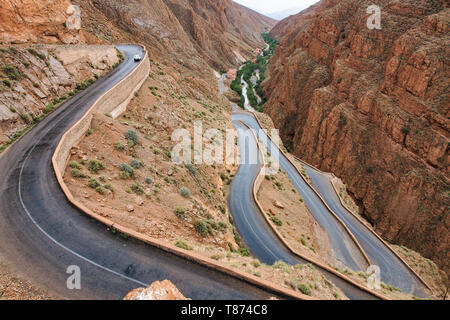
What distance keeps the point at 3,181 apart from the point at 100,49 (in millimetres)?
18847

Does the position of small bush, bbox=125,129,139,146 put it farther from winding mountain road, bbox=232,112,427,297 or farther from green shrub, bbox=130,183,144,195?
winding mountain road, bbox=232,112,427,297

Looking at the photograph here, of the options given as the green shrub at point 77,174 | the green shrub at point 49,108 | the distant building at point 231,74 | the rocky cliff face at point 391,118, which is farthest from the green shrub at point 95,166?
the distant building at point 231,74

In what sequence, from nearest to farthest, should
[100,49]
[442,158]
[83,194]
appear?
[83,194] < [100,49] < [442,158]

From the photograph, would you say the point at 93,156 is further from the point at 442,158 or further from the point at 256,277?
the point at 442,158

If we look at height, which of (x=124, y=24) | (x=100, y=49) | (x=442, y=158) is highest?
(x=124, y=24)

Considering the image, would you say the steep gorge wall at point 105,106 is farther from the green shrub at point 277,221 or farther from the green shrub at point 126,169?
the green shrub at point 277,221

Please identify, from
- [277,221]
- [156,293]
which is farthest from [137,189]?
[277,221]

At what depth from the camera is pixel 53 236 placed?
32.1 feet

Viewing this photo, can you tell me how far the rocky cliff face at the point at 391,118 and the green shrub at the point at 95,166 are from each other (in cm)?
3646

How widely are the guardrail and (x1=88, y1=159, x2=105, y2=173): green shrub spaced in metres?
1.27

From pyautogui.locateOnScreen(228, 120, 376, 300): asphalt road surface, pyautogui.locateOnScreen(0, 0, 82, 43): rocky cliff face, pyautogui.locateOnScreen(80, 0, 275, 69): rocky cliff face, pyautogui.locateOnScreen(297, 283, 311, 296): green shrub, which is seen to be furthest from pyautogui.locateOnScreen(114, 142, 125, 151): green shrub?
pyautogui.locateOnScreen(80, 0, 275, 69): rocky cliff face

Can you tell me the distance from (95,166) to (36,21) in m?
15.8

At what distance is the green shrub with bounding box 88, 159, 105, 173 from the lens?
45.7 ft

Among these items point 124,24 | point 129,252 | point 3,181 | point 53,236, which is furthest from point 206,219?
point 124,24
